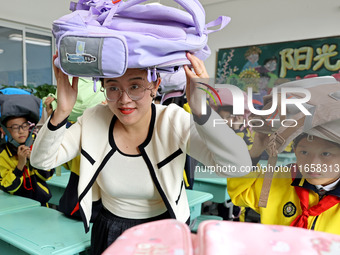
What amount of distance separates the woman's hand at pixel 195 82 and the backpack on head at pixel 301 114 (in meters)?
0.15

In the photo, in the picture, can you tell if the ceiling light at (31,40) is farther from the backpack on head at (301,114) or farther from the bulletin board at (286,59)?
the backpack on head at (301,114)

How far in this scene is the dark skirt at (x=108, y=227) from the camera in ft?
3.26

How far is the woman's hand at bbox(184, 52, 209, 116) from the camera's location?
2.48 ft

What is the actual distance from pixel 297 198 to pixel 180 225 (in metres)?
0.70

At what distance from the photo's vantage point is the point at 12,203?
165 centimetres

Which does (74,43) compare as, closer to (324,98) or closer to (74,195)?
(324,98)

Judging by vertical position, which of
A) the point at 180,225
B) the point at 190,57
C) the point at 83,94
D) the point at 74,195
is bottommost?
the point at 74,195

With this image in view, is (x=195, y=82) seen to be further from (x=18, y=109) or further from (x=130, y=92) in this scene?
(x=18, y=109)

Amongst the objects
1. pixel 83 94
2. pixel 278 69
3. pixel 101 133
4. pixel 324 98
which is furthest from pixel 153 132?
pixel 278 69

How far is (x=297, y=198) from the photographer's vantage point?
940mm

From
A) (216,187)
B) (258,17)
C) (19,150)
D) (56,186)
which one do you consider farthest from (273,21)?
(19,150)

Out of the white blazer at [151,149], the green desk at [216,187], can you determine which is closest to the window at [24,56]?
the green desk at [216,187]

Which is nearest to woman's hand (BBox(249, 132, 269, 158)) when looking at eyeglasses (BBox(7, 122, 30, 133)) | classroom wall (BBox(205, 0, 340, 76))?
eyeglasses (BBox(7, 122, 30, 133))

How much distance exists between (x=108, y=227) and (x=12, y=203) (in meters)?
0.94
